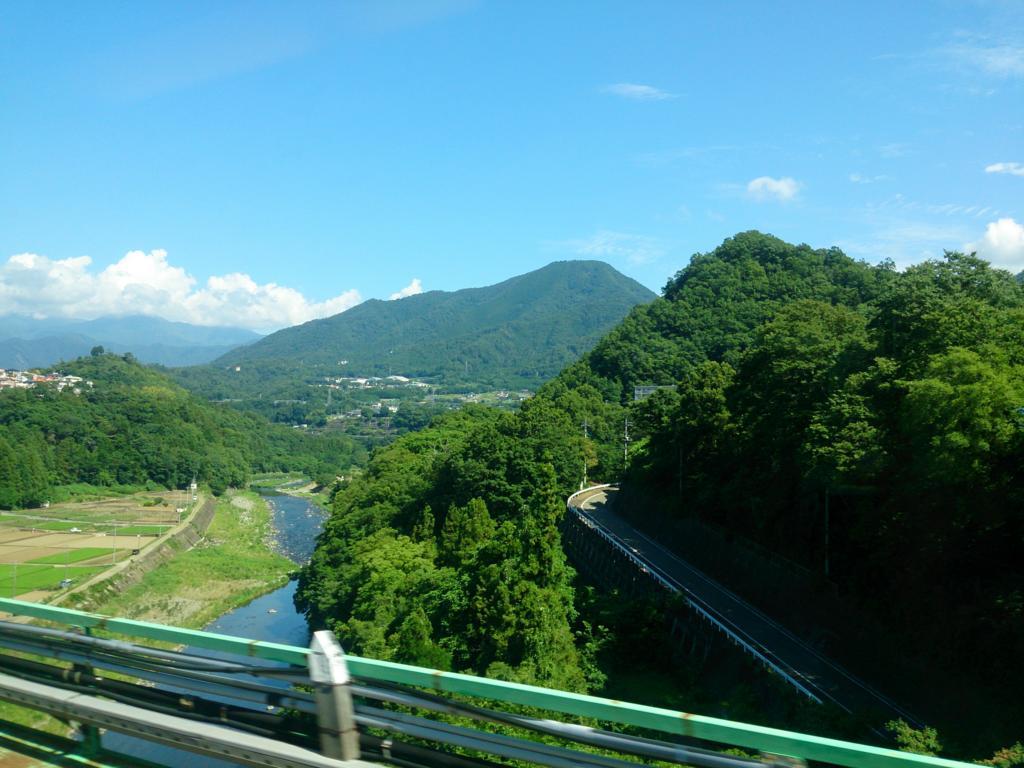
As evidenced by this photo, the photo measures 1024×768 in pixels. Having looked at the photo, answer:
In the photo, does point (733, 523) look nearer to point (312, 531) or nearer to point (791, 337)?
point (791, 337)

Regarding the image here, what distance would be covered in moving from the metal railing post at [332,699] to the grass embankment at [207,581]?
18814 mm

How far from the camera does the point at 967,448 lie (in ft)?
35.4

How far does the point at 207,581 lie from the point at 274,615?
4.41m

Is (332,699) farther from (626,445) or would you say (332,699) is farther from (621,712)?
(626,445)

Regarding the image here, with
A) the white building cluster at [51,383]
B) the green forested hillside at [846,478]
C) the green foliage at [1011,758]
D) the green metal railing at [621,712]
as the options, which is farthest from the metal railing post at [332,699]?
the white building cluster at [51,383]

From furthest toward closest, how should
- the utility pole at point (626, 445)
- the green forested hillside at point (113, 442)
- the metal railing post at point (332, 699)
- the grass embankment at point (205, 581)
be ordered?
the green forested hillside at point (113, 442)
the utility pole at point (626, 445)
the grass embankment at point (205, 581)
the metal railing post at point (332, 699)

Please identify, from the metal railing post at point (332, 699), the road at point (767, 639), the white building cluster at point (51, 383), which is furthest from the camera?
the white building cluster at point (51, 383)

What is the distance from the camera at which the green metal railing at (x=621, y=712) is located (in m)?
2.23

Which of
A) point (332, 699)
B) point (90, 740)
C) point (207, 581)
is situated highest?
point (332, 699)

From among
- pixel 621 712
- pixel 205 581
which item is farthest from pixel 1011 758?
pixel 205 581

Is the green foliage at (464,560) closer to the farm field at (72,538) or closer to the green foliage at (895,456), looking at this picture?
the green foliage at (895,456)

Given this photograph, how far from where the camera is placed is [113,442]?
54.6m

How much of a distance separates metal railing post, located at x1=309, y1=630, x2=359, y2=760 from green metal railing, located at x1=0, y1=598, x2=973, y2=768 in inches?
3.3

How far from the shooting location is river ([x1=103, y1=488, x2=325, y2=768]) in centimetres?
319
